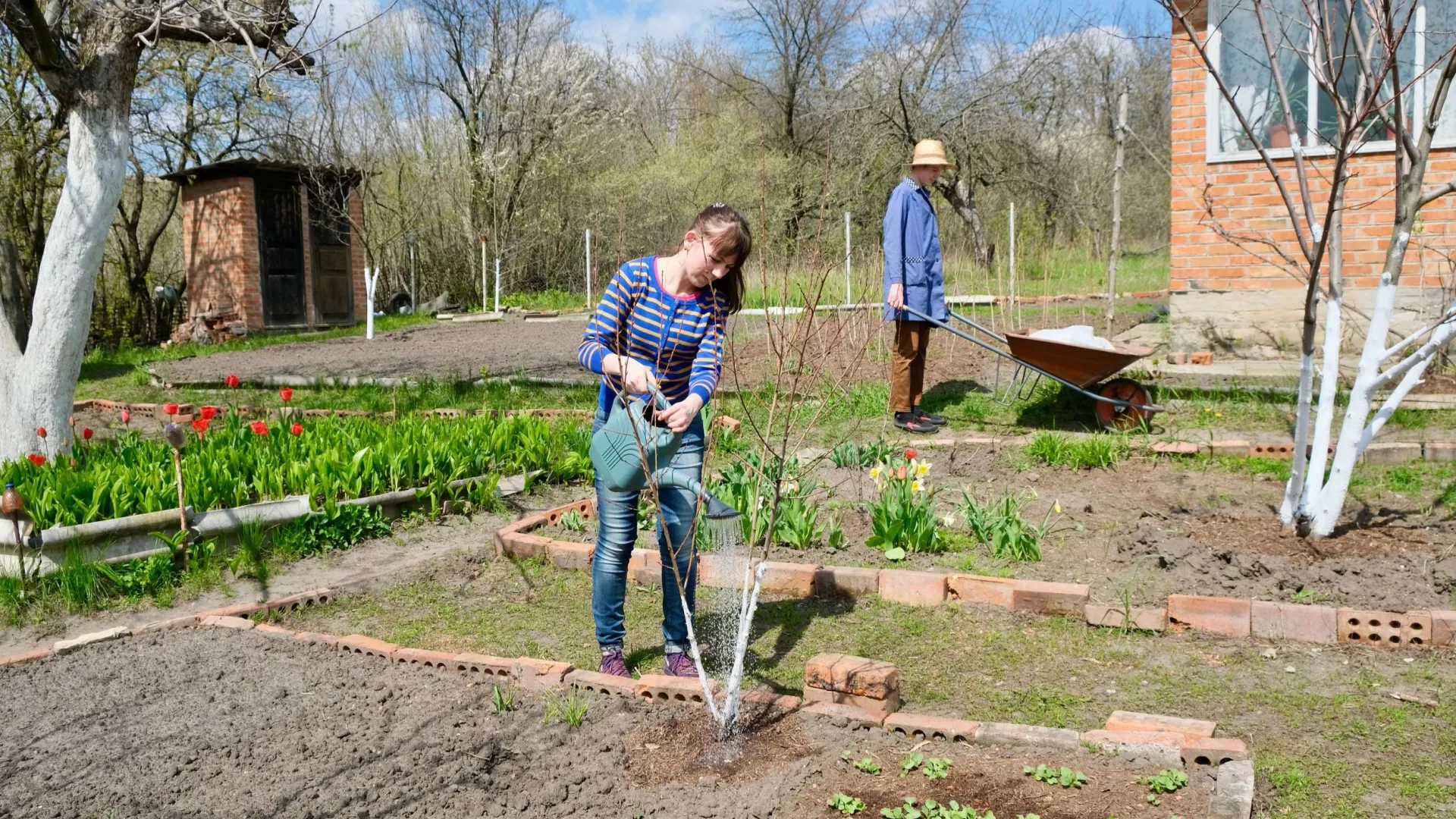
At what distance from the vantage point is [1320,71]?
418 cm

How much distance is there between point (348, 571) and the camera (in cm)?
516

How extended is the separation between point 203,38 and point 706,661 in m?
5.66

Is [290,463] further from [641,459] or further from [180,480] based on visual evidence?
[641,459]

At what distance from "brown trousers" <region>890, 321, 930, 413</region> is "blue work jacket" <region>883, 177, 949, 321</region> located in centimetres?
13

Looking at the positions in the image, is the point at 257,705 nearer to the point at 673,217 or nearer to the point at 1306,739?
the point at 1306,739

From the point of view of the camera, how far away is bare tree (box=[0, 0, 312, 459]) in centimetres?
635

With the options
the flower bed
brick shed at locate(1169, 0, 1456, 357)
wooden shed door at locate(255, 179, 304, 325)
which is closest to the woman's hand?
the flower bed

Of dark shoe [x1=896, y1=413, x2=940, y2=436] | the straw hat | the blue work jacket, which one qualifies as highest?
the straw hat

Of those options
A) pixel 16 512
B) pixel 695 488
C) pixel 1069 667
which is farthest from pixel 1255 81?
pixel 16 512

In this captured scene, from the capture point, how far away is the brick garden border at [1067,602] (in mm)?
3613

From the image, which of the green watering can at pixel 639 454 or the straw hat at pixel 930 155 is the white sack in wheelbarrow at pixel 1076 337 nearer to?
the straw hat at pixel 930 155

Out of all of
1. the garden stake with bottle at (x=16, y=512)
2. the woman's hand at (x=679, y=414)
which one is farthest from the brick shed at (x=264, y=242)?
the woman's hand at (x=679, y=414)

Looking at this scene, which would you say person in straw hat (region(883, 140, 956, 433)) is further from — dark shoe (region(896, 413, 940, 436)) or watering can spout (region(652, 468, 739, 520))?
watering can spout (region(652, 468, 739, 520))

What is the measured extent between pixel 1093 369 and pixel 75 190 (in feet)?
19.9
